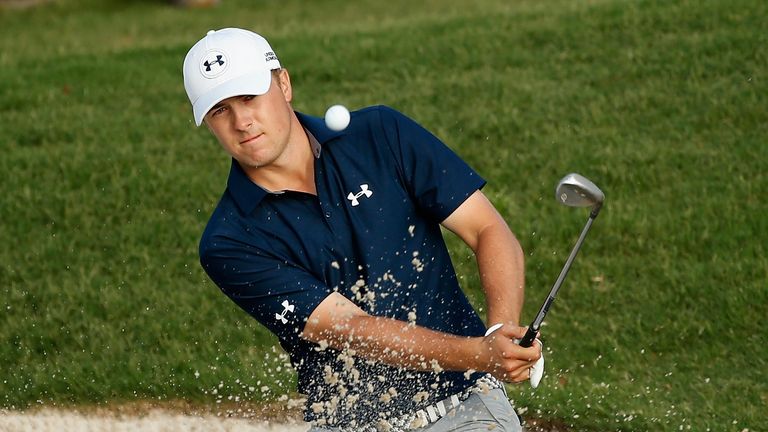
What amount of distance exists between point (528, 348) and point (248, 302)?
3.31ft

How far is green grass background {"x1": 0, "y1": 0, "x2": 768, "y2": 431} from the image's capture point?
22.0 ft

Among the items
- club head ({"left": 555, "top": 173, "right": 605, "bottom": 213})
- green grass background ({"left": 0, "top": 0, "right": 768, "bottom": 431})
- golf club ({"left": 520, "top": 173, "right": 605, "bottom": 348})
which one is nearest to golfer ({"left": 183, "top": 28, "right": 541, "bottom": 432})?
golf club ({"left": 520, "top": 173, "right": 605, "bottom": 348})

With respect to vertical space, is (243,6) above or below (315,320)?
above

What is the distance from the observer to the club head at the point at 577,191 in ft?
13.1

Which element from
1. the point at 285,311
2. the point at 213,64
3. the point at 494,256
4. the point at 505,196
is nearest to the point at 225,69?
the point at 213,64

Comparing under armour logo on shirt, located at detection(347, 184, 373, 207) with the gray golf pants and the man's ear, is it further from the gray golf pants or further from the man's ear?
the gray golf pants

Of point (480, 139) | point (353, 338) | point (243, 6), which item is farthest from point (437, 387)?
point (243, 6)

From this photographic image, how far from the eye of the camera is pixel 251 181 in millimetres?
4316

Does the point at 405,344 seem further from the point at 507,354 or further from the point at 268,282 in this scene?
the point at 268,282

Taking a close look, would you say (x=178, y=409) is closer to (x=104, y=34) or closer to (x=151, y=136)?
(x=151, y=136)

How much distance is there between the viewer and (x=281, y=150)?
4.30 m

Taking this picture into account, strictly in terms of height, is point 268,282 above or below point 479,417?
above

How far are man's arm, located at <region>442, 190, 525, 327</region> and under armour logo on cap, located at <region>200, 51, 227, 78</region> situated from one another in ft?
2.93

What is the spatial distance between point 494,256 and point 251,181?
83cm
